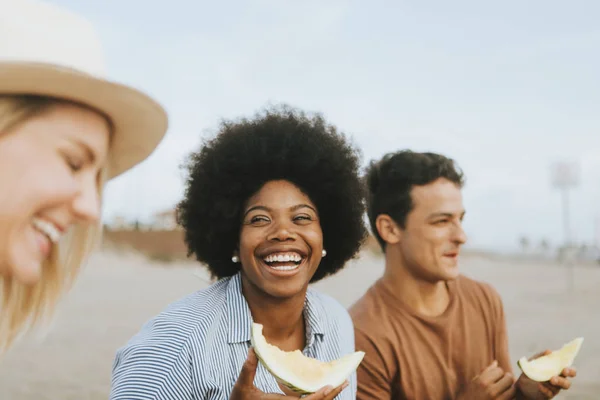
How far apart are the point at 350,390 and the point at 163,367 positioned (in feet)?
3.62

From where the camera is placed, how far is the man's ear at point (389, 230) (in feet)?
13.2

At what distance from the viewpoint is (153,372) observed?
260 centimetres

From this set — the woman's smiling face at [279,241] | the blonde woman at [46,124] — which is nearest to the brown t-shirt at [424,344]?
the woman's smiling face at [279,241]

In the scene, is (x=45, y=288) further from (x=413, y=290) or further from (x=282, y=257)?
(x=413, y=290)

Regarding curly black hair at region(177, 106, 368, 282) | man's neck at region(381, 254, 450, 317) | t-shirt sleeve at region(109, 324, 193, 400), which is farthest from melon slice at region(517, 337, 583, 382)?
t-shirt sleeve at region(109, 324, 193, 400)

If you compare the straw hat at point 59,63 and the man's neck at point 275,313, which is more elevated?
the straw hat at point 59,63

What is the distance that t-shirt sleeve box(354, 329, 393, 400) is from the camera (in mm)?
3615

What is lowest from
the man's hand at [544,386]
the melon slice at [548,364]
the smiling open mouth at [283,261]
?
the man's hand at [544,386]

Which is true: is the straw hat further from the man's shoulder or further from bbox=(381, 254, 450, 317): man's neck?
the man's shoulder

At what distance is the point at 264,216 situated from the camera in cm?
308

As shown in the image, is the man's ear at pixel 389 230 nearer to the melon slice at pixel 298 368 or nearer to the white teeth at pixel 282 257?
the white teeth at pixel 282 257

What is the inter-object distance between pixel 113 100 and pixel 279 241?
4.66ft

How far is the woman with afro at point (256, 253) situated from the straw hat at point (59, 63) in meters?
1.22

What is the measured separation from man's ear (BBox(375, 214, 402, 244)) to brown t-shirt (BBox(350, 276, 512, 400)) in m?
0.32
